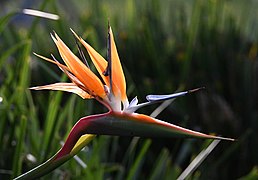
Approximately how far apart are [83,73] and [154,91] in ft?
4.28

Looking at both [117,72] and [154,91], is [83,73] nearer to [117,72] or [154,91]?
[117,72]

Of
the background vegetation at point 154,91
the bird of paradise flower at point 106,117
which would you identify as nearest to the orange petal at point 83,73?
the bird of paradise flower at point 106,117

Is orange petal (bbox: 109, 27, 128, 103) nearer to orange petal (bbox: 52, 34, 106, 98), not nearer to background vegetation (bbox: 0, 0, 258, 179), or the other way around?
orange petal (bbox: 52, 34, 106, 98)

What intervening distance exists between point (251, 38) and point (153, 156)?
36.5 inches

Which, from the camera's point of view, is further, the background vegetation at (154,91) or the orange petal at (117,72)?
the background vegetation at (154,91)

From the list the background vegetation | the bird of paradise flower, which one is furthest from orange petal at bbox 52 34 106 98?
the background vegetation

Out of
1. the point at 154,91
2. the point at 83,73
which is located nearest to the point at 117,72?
the point at 83,73

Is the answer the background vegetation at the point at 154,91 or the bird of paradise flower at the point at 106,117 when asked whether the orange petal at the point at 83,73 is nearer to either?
the bird of paradise flower at the point at 106,117

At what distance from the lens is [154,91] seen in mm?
2133

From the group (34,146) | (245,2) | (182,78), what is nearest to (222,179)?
(182,78)

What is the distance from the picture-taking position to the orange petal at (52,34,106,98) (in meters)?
0.83

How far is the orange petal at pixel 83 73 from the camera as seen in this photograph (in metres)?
0.83

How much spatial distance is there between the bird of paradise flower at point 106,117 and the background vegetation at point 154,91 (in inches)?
18.8

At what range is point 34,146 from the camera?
1556 millimetres
